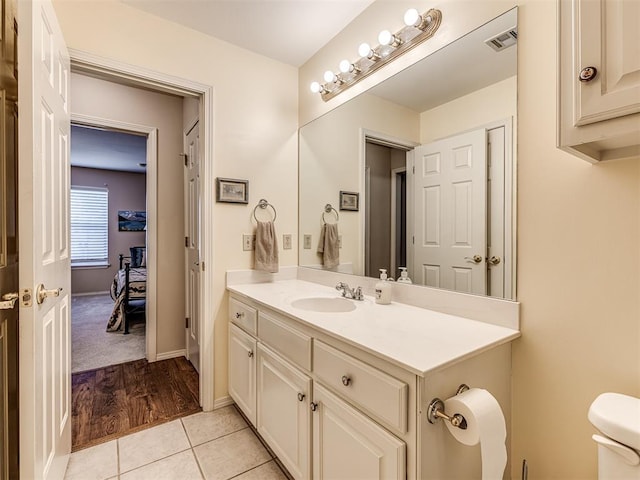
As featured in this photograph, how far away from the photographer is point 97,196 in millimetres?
5711

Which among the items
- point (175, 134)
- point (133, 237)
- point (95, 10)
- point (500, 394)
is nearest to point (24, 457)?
point (500, 394)

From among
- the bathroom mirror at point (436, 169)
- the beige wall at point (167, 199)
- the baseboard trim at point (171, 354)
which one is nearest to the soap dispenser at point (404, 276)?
the bathroom mirror at point (436, 169)

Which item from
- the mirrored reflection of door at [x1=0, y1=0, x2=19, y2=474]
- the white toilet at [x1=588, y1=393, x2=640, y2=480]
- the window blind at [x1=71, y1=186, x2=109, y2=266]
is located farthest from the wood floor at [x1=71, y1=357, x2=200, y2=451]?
the window blind at [x1=71, y1=186, x2=109, y2=266]

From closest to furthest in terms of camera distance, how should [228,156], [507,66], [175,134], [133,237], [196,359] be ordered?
[507,66], [228,156], [196,359], [175,134], [133,237]

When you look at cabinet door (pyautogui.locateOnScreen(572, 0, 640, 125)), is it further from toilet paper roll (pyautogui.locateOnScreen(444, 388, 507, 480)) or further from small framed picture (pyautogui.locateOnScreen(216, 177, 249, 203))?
small framed picture (pyautogui.locateOnScreen(216, 177, 249, 203))

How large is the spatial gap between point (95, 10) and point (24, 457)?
2.08m

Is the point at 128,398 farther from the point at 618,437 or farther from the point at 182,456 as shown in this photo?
the point at 618,437

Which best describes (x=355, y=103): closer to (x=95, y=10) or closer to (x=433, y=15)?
(x=433, y=15)

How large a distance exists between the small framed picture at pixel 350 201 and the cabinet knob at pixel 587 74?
4.18 ft

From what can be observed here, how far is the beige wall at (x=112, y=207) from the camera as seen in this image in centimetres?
556

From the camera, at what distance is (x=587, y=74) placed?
74cm

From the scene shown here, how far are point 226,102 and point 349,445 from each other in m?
2.06

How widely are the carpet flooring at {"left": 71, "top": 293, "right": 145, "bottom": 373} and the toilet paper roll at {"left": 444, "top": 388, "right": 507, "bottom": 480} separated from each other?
2926 millimetres

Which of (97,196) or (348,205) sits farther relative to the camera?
(97,196)
